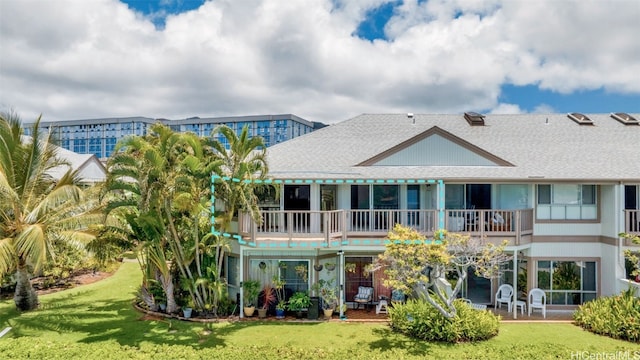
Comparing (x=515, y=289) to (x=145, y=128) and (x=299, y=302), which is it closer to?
(x=299, y=302)

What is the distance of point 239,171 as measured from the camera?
14141mm

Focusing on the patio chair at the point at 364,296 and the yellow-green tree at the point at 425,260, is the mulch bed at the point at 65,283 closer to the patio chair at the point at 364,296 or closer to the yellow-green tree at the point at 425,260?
the patio chair at the point at 364,296

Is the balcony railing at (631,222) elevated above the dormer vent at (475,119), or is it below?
below

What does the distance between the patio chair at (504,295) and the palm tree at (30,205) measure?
15611 millimetres

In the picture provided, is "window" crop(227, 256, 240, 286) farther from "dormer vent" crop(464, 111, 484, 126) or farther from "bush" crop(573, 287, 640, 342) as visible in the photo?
"dormer vent" crop(464, 111, 484, 126)

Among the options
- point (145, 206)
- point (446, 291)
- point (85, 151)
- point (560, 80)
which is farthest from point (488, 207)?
point (85, 151)

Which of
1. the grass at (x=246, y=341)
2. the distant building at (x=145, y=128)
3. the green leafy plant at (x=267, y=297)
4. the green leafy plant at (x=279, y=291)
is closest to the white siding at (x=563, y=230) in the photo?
the grass at (x=246, y=341)

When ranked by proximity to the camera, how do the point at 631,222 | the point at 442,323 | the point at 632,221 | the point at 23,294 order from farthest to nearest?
the point at 631,222 < the point at 632,221 < the point at 23,294 < the point at 442,323

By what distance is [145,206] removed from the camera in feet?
43.9

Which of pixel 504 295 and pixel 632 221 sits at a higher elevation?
pixel 632 221

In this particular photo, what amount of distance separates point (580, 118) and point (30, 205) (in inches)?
981

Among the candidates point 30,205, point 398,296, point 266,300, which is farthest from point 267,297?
point 30,205

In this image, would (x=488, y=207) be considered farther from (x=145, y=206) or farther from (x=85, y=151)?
(x=85, y=151)

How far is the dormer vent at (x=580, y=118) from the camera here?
66.8 feet
